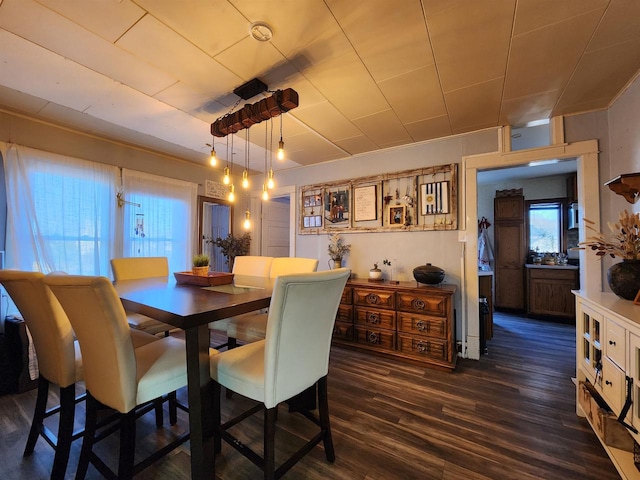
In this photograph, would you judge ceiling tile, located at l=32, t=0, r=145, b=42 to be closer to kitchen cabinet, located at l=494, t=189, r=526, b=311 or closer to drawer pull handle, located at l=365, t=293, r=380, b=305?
drawer pull handle, located at l=365, t=293, r=380, b=305

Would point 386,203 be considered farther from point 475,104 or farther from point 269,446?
point 269,446

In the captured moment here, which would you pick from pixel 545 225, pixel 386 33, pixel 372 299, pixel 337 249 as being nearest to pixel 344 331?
pixel 372 299

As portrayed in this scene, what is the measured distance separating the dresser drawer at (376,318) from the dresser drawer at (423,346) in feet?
0.54

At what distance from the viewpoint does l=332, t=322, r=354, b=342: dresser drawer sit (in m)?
3.18

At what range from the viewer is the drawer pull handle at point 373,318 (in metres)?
3.01

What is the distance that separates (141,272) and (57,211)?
128cm

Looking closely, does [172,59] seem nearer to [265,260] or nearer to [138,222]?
[265,260]

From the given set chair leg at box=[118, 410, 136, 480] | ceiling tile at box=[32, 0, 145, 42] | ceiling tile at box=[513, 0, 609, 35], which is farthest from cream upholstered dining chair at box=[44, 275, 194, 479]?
ceiling tile at box=[513, 0, 609, 35]

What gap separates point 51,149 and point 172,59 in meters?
2.18

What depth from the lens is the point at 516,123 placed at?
271 cm

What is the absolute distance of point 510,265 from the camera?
4914 millimetres

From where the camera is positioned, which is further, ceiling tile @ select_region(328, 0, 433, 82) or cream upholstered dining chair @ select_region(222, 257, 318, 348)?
cream upholstered dining chair @ select_region(222, 257, 318, 348)

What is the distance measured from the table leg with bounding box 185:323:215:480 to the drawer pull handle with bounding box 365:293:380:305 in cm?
209

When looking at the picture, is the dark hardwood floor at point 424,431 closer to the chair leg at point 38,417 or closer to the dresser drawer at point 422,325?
the chair leg at point 38,417
